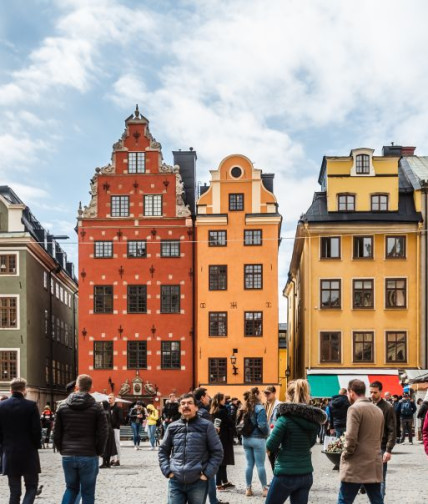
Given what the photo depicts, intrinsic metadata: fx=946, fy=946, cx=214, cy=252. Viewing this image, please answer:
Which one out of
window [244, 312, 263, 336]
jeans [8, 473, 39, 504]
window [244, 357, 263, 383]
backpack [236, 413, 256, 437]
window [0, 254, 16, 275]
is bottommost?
window [244, 357, 263, 383]

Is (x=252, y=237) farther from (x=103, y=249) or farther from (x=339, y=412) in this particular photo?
(x=339, y=412)

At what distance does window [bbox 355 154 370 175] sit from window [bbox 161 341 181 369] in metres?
13.2

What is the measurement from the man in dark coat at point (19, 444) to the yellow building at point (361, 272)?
36843mm

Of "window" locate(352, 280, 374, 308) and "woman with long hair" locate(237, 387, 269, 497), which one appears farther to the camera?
"window" locate(352, 280, 374, 308)

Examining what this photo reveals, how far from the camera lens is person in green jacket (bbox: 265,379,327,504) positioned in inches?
359

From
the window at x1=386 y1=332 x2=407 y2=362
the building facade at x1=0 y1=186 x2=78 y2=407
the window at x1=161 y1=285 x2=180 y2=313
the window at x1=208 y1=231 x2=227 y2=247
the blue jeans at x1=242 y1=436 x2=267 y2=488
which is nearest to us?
the blue jeans at x1=242 y1=436 x2=267 y2=488

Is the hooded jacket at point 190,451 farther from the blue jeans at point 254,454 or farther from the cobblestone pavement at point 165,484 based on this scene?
the blue jeans at point 254,454

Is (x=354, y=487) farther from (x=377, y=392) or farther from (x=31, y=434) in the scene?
(x=31, y=434)

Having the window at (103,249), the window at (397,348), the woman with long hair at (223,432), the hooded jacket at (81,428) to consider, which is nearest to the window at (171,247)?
the window at (103,249)

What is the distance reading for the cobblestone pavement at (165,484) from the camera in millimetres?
14758

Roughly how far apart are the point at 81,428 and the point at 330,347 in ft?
127

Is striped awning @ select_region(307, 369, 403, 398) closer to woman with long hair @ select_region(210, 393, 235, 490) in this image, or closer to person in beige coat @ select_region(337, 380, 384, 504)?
woman with long hair @ select_region(210, 393, 235, 490)

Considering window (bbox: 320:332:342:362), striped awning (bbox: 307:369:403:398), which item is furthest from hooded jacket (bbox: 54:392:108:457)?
window (bbox: 320:332:342:362)

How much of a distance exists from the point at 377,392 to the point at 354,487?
2.90 m
